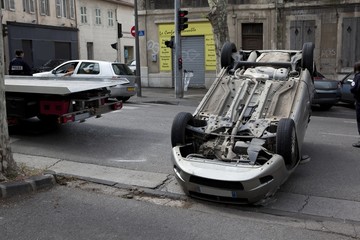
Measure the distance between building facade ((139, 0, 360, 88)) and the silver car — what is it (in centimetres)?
1306

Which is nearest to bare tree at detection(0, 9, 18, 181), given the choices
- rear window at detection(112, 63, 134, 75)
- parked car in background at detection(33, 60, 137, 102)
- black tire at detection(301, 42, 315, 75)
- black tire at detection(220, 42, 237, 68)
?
black tire at detection(220, 42, 237, 68)

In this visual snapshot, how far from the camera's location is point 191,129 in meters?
6.34

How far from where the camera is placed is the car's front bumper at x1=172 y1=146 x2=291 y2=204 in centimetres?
509

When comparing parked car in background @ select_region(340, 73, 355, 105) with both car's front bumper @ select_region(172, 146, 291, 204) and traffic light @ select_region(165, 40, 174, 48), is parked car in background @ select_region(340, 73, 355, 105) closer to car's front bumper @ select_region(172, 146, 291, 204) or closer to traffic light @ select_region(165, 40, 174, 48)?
traffic light @ select_region(165, 40, 174, 48)

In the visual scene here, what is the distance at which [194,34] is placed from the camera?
22.4 metres

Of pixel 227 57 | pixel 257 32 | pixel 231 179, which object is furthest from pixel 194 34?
pixel 231 179

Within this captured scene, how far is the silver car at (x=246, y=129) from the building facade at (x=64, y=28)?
21.8 m

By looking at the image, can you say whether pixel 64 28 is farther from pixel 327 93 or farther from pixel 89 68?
pixel 327 93

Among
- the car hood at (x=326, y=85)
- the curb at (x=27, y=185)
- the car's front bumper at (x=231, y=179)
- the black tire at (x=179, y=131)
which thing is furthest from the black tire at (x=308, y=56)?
the car hood at (x=326, y=85)

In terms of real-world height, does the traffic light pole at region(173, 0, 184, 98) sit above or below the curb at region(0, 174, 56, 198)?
above

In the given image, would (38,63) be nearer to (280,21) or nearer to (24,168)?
(280,21)

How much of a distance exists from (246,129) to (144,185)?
1629 mm

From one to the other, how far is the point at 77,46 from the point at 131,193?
32.9m

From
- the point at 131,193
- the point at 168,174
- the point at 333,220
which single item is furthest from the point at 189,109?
the point at 333,220
